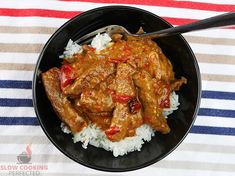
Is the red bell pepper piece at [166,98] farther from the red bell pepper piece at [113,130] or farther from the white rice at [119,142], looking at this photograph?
the red bell pepper piece at [113,130]

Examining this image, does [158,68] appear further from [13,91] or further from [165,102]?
[13,91]

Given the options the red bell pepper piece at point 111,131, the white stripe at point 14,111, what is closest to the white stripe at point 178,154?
the white stripe at point 14,111

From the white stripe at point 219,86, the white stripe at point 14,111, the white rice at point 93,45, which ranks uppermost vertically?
the white rice at point 93,45

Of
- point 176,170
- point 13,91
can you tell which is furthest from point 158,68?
point 13,91

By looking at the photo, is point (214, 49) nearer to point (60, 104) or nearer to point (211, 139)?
point (211, 139)

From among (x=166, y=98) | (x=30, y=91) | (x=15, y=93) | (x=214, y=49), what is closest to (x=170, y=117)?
(x=166, y=98)

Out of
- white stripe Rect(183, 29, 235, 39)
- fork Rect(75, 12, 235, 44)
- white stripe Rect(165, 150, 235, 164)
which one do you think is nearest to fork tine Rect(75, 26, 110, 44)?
fork Rect(75, 12, 235, 44)

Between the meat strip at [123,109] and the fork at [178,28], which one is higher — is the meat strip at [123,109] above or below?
below
